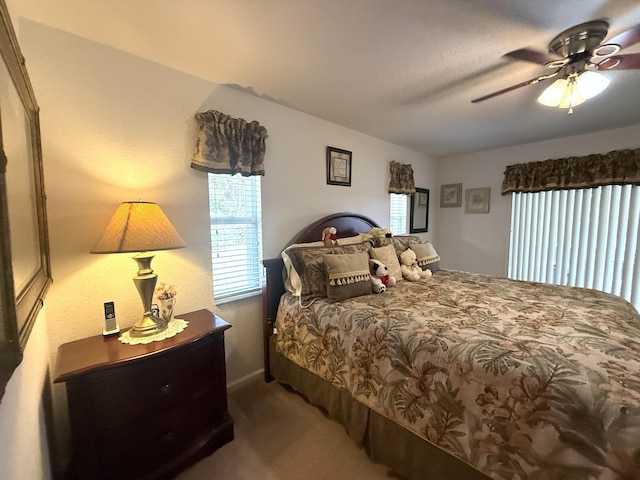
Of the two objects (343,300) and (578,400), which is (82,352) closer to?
(343,300)

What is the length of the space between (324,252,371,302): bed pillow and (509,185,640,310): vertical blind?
9.41 feet

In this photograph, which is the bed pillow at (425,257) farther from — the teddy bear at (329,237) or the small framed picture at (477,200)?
the small framed picture at (477,200)

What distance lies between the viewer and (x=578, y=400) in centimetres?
89

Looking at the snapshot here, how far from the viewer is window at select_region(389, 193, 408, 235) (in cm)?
371

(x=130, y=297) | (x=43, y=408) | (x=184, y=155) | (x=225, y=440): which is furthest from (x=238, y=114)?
(x=225, y=440)

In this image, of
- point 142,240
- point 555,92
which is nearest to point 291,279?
point 142,240

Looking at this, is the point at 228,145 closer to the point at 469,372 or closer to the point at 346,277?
the point at 346,277

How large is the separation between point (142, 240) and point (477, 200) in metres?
4.29

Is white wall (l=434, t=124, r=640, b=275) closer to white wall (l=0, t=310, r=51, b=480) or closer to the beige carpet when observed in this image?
the beige carpet

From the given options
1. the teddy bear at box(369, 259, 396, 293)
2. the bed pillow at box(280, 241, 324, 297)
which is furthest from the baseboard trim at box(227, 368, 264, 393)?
the teddy bear at box(369, 259, 396, 293)

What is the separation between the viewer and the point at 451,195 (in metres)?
4.25

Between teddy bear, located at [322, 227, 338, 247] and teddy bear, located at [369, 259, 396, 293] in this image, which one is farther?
teddy bear, located at [322, 227, 338, 247]

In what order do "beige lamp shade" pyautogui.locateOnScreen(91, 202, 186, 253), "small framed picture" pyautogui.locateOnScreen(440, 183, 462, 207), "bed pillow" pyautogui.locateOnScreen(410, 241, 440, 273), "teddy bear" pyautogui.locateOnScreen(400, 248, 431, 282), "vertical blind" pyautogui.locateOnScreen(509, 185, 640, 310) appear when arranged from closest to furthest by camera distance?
"beige lamp shade" pyautogui.locateOnScreen(91, 202, 186, 253) < "teddy bear" pyautogui.locateOnScreen(400, 248, 431, 282) < "bed pillow" pyautogui.locateOnScreen(410, 241, 440, 273) < "vertical blind" pyautogui.locateOnScreen(509, 185, 640, 310) < "small framed picture" pyautogui.locateOnScreen(440, 183, 462, 207)

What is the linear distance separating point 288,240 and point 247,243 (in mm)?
387
